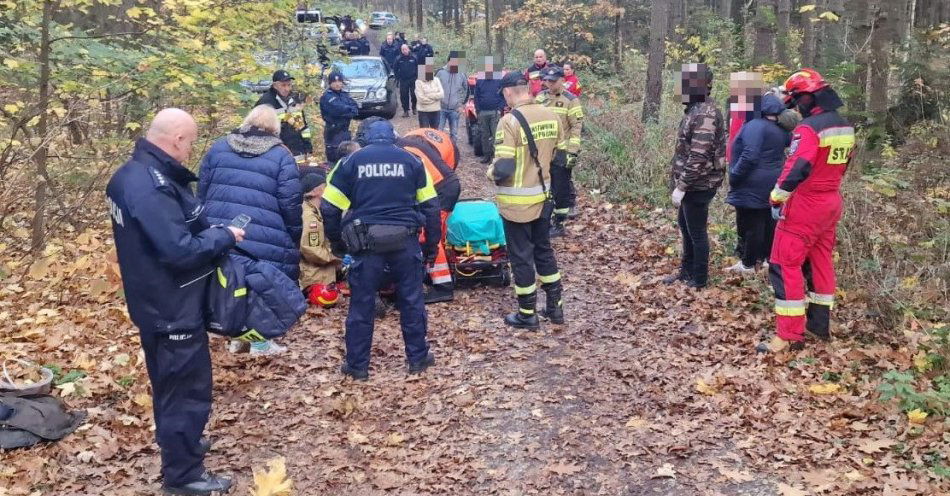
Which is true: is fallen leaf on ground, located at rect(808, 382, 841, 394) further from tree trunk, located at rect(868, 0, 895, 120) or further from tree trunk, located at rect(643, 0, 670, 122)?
tree trunk, located at rect(643, 0, 670, 122)

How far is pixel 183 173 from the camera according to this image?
4.08 metres

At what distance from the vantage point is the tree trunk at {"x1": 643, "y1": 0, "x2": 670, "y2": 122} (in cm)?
1321

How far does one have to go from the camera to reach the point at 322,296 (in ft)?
24.8

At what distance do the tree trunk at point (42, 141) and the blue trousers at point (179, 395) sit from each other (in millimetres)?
4750

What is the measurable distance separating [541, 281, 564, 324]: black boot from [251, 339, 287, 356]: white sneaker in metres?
2.57

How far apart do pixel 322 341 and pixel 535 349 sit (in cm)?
201

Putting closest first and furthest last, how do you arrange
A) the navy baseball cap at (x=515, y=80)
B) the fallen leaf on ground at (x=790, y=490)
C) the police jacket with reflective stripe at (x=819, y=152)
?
the fallen leaf on ground at (x=790, y=490) < the police jacket with reflective stripe at (x=819, y=152) < the navy baseball cap at (x=515, y=80)

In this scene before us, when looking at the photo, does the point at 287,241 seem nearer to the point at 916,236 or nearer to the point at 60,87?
the point at 60,87

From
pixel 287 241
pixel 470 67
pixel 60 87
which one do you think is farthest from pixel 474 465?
pixel 470 67

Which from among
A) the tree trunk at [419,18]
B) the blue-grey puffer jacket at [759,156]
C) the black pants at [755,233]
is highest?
the tree trunk at [419,18]

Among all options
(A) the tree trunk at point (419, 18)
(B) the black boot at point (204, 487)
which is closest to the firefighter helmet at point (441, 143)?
(B) the black boot at point (204, 487)

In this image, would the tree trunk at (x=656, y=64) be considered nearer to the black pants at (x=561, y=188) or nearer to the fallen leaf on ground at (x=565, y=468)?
the black pants at (x=561, y=188)

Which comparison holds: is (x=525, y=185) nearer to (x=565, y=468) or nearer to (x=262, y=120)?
(x=262, y=120)

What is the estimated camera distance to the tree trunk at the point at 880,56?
1040 cm
